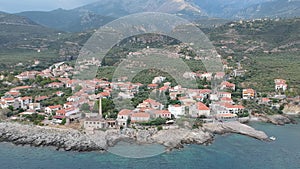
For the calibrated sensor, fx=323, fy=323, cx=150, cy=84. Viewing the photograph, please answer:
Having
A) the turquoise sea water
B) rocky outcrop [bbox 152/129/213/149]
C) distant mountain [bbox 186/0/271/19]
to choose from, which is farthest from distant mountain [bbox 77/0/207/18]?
the turquoise sea water

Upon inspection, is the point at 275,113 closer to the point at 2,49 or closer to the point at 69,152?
the point at 69,152

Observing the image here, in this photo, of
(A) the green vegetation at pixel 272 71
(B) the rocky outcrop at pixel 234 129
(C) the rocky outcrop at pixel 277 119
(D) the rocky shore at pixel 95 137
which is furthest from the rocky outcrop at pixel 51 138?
(A) the green vegetation at pixel 272 71

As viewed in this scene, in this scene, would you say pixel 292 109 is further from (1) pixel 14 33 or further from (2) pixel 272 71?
(1) pixel 14 33

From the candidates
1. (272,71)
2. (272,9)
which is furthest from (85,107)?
(272,9)

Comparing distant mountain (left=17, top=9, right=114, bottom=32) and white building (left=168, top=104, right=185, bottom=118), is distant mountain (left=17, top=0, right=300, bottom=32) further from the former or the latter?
white building (left=168, top=104, right=185, bottom=118)

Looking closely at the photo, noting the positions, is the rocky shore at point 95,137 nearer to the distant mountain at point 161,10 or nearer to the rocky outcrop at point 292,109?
the rocky outcrop at point 292,109

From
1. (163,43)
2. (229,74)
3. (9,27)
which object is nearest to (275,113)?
(229,74)
